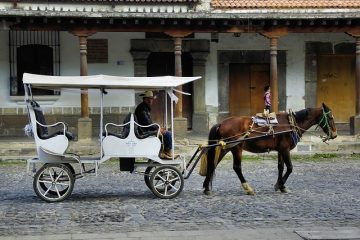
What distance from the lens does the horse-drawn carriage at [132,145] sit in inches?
374

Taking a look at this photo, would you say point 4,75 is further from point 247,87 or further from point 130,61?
point 247,87

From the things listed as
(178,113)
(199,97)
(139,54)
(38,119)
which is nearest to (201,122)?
(199,97)

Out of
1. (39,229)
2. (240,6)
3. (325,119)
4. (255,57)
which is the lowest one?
(39,229)

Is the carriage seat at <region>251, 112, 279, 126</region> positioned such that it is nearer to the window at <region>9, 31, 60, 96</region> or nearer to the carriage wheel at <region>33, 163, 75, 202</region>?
the carriage wheel at <region>33, 163, 75, 202</region>

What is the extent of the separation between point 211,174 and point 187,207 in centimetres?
125

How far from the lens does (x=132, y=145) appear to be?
9672 mm

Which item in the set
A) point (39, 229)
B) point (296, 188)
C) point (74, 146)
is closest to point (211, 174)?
point (296, 188)

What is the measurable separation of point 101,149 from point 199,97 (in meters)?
10.3

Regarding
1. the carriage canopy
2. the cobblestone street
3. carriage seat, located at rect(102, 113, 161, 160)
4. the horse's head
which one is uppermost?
the carriage canopy

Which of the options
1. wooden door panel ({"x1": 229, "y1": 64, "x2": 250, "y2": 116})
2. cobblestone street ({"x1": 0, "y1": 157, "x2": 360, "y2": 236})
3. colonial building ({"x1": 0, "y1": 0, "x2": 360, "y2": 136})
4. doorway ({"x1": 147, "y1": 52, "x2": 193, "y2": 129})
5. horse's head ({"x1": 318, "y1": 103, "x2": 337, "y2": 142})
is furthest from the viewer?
wooden door panel ({"x1": 229, "y1": 64, "x2": 250, "y2": 116})

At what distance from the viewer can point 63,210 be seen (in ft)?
28.9

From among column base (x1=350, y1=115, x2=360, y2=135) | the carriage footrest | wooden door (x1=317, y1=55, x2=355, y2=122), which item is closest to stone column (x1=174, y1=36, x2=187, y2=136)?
column base (x1=350, y1=115, x2=360, y2=135)

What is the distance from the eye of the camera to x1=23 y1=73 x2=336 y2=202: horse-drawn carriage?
9.49 metres

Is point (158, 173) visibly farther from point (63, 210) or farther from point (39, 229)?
point (39, 229)
